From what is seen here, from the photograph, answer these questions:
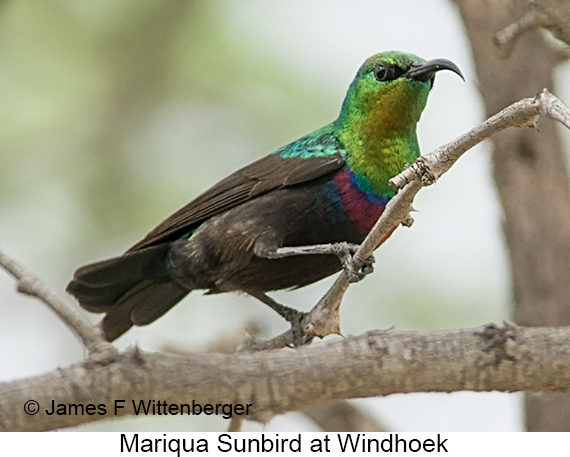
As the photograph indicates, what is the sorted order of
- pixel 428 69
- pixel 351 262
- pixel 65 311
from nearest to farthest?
pixel 65 311 → pixel 351 262 → pixel 428 69

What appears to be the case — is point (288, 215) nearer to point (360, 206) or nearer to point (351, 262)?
point (360, 206)

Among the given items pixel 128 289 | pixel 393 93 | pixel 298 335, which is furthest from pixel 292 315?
pixel 393 93

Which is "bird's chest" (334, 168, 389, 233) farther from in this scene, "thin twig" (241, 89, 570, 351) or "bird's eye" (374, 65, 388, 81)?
"thin twig" (241, 89, 570, 351)

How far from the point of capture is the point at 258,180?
15.3 feet

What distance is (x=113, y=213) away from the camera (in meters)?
6.57

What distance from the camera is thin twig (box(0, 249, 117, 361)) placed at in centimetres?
274

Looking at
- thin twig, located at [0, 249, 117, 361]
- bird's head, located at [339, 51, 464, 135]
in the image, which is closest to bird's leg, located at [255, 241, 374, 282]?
Result: bird's head, located at [339, 51, 464, 135]

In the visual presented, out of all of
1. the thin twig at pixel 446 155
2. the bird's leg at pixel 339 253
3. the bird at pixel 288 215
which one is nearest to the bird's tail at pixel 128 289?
the bird at pixel 288 215

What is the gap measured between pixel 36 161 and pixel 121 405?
4254 millimetres

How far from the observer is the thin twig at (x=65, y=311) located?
8.98 feet

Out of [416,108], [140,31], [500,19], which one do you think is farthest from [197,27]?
[416,108]

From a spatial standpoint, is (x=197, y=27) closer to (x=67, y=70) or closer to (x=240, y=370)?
(x=67, y=70)

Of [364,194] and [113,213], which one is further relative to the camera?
[113,213]

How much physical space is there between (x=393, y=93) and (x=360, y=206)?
1.92 ft
